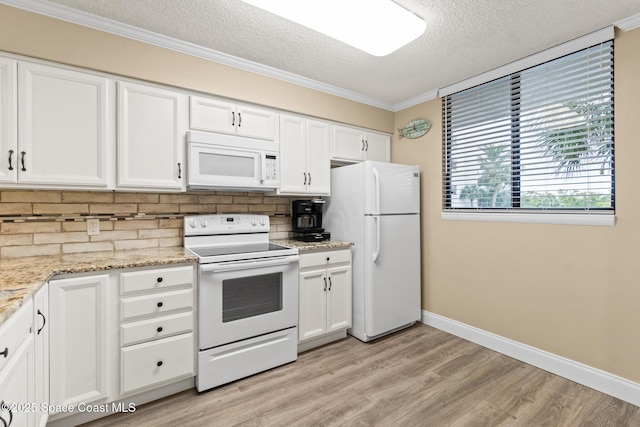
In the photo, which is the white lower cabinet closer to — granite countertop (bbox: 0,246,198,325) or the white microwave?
granite countertop (bbox: 0,246,198,325)

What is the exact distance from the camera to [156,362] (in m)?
1.97

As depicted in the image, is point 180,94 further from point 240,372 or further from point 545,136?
point 545,136

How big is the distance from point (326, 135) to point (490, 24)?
156cm

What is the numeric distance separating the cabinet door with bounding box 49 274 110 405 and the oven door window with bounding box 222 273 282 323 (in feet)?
2.31

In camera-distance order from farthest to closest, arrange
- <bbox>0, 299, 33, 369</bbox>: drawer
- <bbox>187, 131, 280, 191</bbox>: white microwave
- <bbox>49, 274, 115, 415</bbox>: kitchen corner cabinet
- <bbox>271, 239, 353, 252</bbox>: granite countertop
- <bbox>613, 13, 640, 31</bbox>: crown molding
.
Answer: <bbox>271, 239, 353, 252</bbox>: granite countertop → <bbox>187, 131, 280, 191</bbox>: white microwave → <bbox>613, 13, 640, 31</bbox>: crown molding → <bbox>49, 274, 115, 415</bbox>: kitchen corner cabinet → <bbox>0, 299, 33, 369</bbox>: drawer

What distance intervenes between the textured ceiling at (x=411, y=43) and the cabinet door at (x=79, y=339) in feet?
5.60

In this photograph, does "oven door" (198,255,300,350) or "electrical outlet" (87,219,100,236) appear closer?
"oven door" (198,255,300,350)

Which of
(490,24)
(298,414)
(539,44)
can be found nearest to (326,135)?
(490,24)

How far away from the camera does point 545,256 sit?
244cm

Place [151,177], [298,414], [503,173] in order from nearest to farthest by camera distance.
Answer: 1. [298,414]
2. [151,177]
3. [503,173]

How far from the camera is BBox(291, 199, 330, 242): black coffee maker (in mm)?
2979

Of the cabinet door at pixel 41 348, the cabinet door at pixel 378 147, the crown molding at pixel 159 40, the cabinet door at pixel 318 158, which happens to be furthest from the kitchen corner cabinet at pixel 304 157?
the cabinet door at pixel 41 348

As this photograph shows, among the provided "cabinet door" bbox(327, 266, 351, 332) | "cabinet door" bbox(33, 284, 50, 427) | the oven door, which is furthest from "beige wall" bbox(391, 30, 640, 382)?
"cabinet door" bbox(33, 284, 50, 427)

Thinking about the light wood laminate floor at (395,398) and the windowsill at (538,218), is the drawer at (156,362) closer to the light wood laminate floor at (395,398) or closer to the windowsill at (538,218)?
the light wood laminate floor at (395,398)
